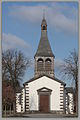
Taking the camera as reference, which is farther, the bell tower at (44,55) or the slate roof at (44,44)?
the slate roof at (44,44)

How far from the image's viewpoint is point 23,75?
17.7ft

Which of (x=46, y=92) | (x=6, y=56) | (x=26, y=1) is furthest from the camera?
(x=46, y=92)

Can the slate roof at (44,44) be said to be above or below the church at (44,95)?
above

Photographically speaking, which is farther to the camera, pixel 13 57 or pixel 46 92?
pixel 46 92

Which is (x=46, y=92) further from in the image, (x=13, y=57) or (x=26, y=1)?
(x=26, y=1)

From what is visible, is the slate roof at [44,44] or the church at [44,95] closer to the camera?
the slate roof at [44,44]

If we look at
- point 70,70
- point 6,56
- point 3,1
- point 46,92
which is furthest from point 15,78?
point 46,92

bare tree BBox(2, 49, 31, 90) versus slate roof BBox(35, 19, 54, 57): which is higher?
slate roof BBox(35, 19, 54, 57)

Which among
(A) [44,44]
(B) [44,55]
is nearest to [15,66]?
(A) [44,44]

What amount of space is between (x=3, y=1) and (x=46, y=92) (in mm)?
6499

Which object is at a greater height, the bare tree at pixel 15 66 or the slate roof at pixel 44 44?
the slate roof at pixel 44 44

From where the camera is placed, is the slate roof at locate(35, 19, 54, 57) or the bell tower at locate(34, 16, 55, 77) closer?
the bell tower at locate(34, 16, 55, 77)

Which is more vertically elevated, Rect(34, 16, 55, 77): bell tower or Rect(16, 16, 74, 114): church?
Rect(34, 16, 55, 77): bell tower

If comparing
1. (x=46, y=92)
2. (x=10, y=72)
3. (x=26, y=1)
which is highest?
(x=26, y=1)
